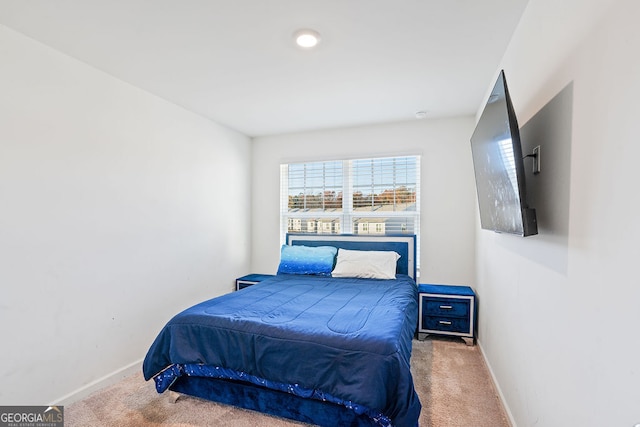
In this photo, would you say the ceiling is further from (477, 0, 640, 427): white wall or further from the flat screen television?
the flat screen television

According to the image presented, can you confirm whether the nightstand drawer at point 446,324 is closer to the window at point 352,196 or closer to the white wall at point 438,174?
the white wall at point 438,174

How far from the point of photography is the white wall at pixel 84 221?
6.72 feet

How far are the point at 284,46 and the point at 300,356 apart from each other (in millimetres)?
2045

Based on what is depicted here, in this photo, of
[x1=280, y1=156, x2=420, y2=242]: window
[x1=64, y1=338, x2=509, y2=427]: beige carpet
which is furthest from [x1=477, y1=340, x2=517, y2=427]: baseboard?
[x1=280, y1=156, x2=420, y2=242]: window

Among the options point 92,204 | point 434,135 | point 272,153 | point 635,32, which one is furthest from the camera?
point 272,153

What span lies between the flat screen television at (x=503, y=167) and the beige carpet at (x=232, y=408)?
4.12ft

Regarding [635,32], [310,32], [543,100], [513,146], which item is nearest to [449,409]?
[513,146]

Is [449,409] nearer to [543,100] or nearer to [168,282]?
[543,100]

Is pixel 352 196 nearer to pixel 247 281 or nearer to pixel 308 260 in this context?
pixel 308 260

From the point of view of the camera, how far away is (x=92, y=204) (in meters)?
2.50

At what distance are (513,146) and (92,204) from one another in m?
2.85

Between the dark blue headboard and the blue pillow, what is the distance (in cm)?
17

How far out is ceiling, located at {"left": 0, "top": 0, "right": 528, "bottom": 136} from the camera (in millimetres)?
1830

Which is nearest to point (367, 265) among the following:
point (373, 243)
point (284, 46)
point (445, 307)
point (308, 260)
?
point (373, 243)
